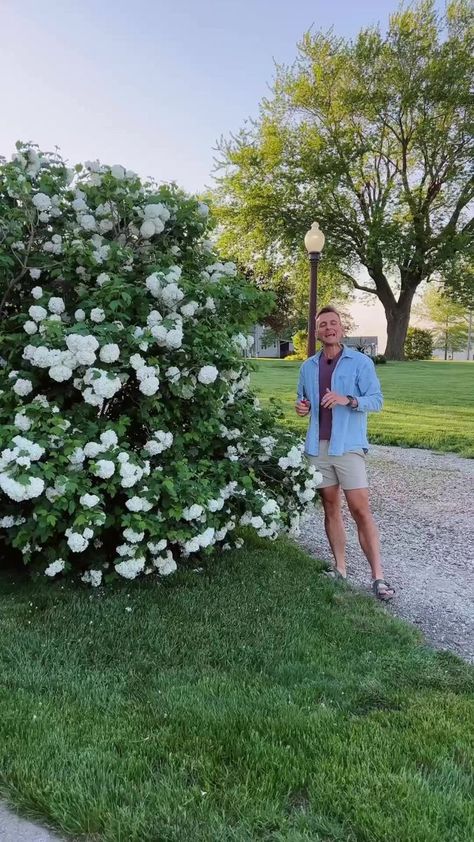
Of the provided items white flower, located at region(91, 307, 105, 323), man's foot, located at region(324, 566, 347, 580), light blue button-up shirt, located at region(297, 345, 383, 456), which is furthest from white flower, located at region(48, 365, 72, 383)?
man's foot, located at region(324, 566, 347, 580)

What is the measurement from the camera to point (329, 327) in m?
3.78

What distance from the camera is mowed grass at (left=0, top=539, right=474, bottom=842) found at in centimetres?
177

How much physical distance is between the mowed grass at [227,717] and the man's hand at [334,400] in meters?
1.19

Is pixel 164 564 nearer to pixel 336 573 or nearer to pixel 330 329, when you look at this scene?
pixel 336 573

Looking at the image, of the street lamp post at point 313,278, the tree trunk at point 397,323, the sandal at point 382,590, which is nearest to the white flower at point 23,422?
the sandal at point 382,590

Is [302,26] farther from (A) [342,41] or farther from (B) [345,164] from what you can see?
(B) [345,164]

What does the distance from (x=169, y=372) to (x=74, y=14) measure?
587 centimetres

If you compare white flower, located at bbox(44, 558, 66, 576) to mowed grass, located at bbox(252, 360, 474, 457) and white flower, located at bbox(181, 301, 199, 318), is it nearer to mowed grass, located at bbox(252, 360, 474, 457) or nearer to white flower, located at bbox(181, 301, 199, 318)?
white flower, located at bbox(181, 301, 199, 318)

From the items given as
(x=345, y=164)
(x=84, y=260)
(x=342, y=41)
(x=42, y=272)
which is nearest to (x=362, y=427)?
(x=84, y=260)

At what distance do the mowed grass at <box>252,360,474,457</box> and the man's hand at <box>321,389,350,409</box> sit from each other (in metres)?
0.62

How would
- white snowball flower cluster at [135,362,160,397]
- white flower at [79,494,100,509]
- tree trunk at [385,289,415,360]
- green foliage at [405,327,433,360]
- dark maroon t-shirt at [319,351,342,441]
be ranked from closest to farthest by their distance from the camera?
white flower at [79,494,100,509]
white snowball flower cluster at [135,362,160,397]
dark maroon t-shirt at [319,351,342,441]
tree trunk at [385,289,415,360]
green foliage at [405,327,433,360]

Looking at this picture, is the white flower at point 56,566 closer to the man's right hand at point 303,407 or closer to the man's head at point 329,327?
the man's right hand at point 303,407

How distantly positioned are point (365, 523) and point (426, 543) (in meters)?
1.41

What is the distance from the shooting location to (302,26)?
2581 cm
